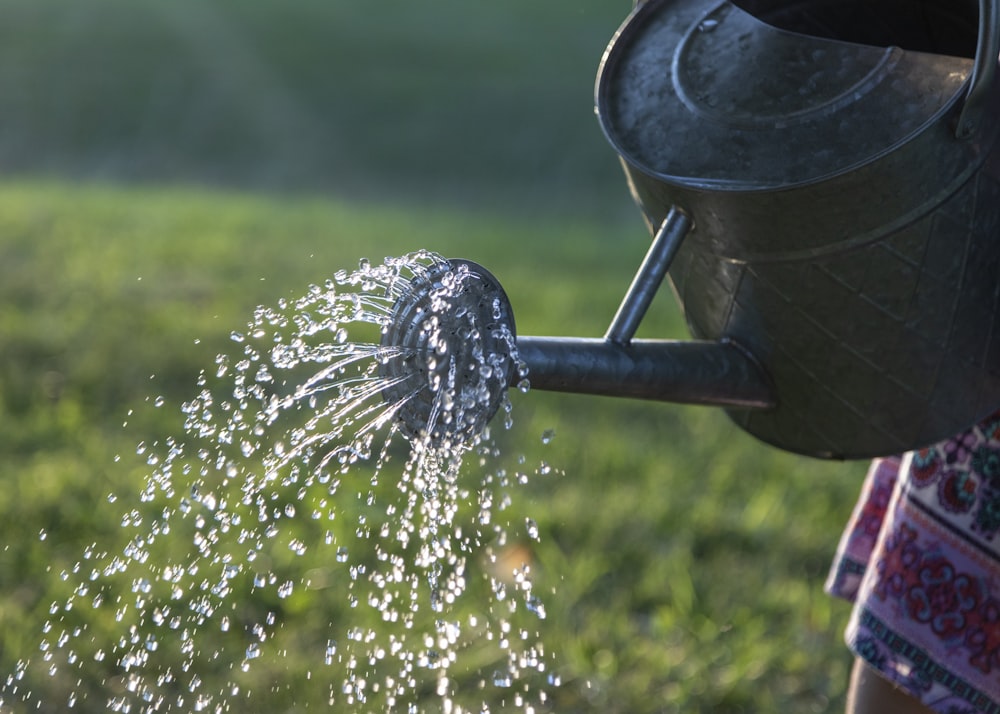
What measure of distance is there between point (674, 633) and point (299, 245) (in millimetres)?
3102

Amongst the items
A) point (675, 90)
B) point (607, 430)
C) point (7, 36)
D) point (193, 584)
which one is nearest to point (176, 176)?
point (7, 36)

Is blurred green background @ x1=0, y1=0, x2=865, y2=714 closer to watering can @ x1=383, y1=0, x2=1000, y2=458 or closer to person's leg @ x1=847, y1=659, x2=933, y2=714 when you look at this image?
person's leg @ x1=847, y1=659, x2=933, y2=714

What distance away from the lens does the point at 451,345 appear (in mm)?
1201

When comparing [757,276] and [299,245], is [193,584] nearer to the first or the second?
[757,276]

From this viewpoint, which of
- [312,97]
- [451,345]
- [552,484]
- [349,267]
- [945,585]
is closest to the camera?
[451,345]

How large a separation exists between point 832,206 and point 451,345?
0.45m

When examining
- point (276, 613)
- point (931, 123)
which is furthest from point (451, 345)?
point (276, 613)

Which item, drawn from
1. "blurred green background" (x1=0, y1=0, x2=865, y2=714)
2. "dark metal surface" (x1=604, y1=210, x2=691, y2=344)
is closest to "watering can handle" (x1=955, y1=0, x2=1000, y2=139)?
"dark metal surface" (x1=604, y1=210, x2=691, y2=344)

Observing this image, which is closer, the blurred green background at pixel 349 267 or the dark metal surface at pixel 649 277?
the dark metal surface at pixel 649 277

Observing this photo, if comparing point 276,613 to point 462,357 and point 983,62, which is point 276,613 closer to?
point 462,357

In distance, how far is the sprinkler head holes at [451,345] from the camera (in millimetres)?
1199

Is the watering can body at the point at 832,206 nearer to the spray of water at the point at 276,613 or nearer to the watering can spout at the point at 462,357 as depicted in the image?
the watering can spout at the point at 462,357

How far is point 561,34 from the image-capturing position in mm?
12008

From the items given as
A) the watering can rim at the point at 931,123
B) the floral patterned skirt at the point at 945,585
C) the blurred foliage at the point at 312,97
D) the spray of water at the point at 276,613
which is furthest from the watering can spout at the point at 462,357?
the blurred foliage at the point at 312,97
